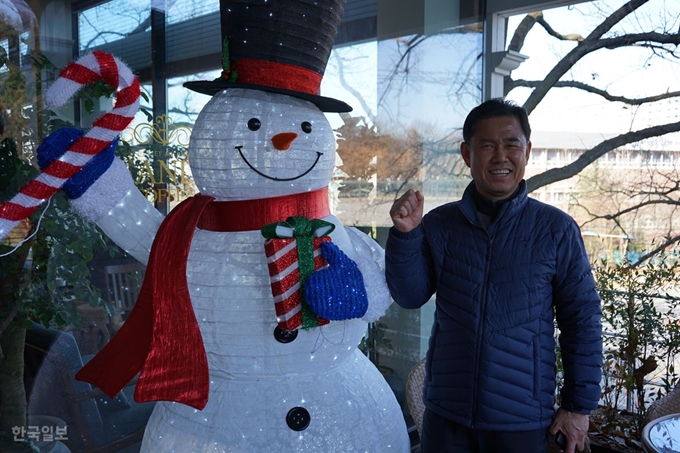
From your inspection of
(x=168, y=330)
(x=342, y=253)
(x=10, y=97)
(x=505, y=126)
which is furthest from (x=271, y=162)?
(x=10, y=97)

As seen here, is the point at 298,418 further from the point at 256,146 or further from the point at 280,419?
the point at 256,146

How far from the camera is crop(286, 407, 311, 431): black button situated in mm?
1060

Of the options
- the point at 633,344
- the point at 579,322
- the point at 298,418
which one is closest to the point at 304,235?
the point at 298,418

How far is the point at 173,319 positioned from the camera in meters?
1.07

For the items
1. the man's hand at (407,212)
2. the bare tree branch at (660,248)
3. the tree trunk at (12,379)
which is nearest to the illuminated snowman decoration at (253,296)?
the man's hand at (407,212)

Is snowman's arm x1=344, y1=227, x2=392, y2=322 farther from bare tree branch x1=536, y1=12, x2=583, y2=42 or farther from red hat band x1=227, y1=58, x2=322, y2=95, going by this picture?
bare tree branch x1=536, y1=12, x2=583, y2=42

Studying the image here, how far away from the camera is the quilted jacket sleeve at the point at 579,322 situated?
1131 mm

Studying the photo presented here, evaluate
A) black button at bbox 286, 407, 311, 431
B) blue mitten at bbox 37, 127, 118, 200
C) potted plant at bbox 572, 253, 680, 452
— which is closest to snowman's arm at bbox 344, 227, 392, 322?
black button at bbox 286, 407, 311, 431

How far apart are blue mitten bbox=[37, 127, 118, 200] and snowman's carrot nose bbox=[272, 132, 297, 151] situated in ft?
0.99

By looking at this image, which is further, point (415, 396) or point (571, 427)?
point (415, 396)

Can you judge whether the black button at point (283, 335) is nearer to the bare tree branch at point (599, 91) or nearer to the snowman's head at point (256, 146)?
the snowman's head at point (256, 146)

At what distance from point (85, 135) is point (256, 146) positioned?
30cm

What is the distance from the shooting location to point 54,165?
100 centimetres

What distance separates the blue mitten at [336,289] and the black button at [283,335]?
7cm
